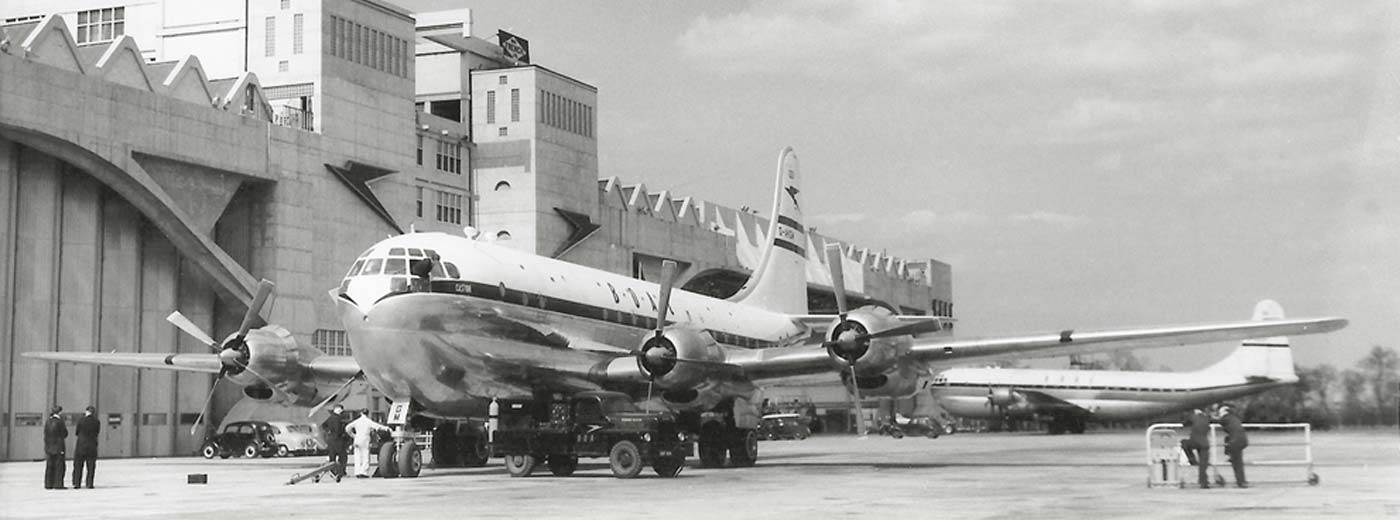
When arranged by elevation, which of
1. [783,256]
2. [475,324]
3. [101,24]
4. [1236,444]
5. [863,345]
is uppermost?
[101,24]

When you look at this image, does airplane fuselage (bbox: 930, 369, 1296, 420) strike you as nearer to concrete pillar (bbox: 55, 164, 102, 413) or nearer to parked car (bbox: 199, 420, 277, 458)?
parked car (bbox: 199, 420, 277, 458)

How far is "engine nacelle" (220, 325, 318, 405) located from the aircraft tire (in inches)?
260

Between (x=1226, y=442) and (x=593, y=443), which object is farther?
(x=593, y=443)

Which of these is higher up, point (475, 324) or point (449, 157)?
point (449, 157)

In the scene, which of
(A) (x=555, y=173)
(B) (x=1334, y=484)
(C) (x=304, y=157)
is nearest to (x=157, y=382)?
(C) (x=304, y=157)

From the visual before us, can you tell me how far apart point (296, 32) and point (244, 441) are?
14781 millimetres

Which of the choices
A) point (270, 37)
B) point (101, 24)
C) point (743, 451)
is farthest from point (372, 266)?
point (101, 24)

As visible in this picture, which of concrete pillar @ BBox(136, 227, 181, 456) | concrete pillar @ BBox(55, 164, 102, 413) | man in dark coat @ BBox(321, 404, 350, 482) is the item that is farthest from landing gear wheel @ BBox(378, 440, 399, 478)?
concrete pillar @ BBox(136, 227, 181, 456)

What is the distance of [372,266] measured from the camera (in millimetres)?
24188

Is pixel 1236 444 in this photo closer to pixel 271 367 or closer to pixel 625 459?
pixel 625 459

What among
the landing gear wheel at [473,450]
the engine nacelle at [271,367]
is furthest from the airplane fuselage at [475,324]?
the engine nacelle at [271,367]

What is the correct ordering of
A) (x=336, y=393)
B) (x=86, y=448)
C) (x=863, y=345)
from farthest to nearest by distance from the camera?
(x=336, y=393)
(x=863, y=345)
(x=86, y=448)

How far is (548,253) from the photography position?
57.1 m

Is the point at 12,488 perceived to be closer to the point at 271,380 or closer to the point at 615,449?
the point at 271,380
